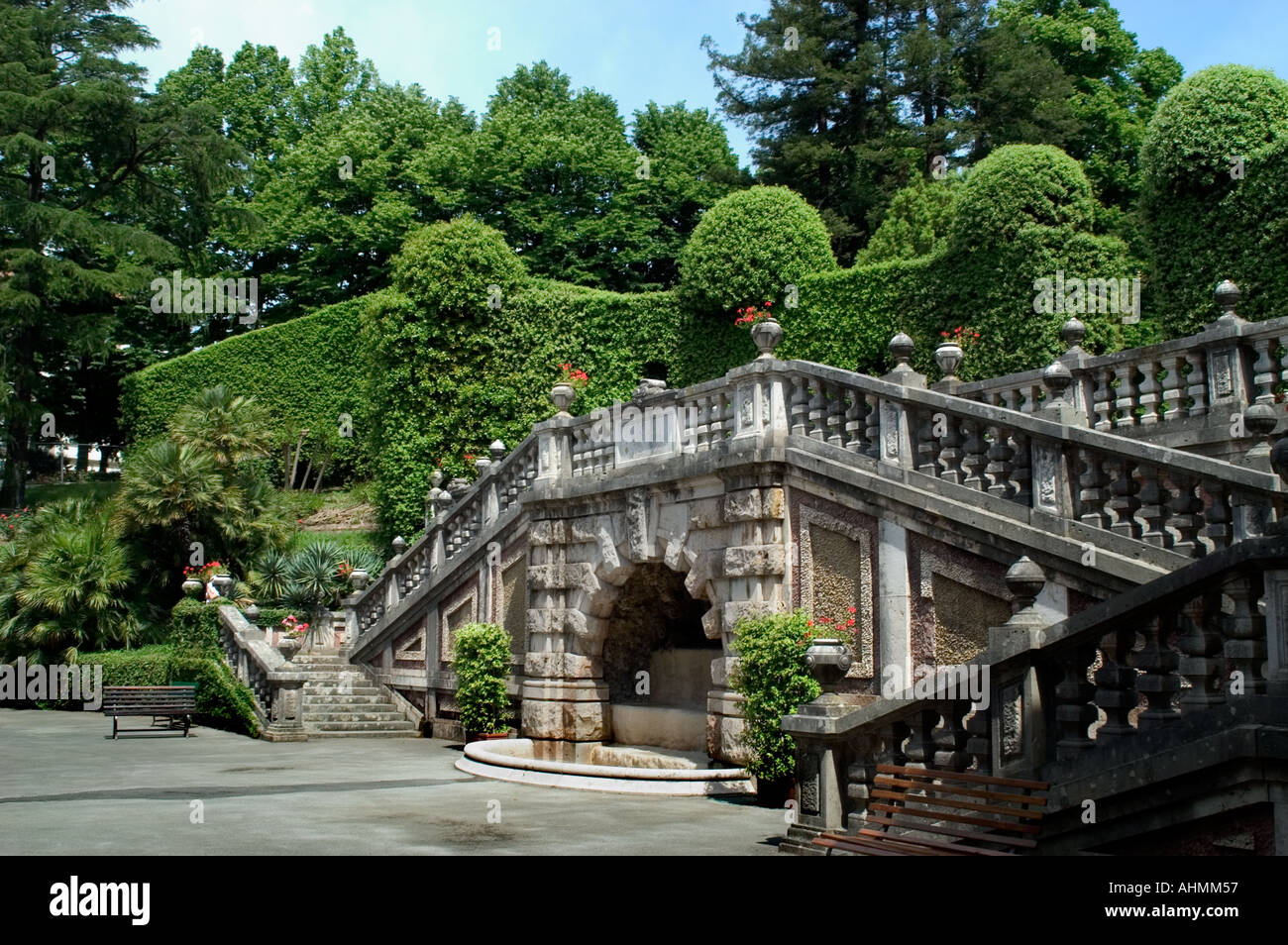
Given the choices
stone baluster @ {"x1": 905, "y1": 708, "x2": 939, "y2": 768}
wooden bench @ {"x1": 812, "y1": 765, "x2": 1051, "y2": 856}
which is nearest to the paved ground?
wooden bench @ {"x1": 812, "y1": 765, "x2": 1051, "y2": 856}

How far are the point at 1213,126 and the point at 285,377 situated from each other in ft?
92.0

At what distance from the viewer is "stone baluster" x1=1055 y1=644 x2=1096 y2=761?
7398mm

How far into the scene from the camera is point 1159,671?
693cm

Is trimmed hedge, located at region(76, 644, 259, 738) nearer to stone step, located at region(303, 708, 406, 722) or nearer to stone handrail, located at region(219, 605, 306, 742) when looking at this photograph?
stone handrail, located at region(219, 605, 306, 742)

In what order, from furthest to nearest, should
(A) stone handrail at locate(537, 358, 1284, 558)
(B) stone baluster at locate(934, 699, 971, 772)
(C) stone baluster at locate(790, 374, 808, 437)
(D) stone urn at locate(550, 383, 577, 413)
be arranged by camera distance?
(D) stone urn at locate(550, 383, 577, 413), (C) stone baluster at locate(790, 374, 808, 437), (A) stone handrail at locate(537, 358, 1284, 558), (B) stone baluster at locate(934, 699, 971, 772)

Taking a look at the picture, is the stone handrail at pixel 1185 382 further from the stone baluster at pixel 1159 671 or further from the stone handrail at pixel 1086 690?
the stone baluster at pixel 1159 671

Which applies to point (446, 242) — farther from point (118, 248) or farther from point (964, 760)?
point (964, 760)

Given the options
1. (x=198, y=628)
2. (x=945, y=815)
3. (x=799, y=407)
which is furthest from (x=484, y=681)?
(x=945, y=815)

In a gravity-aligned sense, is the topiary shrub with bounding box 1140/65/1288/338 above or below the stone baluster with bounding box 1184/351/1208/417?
above

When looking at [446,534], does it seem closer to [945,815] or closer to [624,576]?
[624,576]

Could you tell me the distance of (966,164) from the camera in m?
33.4

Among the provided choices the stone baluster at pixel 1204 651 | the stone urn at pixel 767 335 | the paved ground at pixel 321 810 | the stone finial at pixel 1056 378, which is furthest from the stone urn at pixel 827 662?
the stone urn at pixel 767 335

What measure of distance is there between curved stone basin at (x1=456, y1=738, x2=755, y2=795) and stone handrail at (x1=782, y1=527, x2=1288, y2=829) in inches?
138
